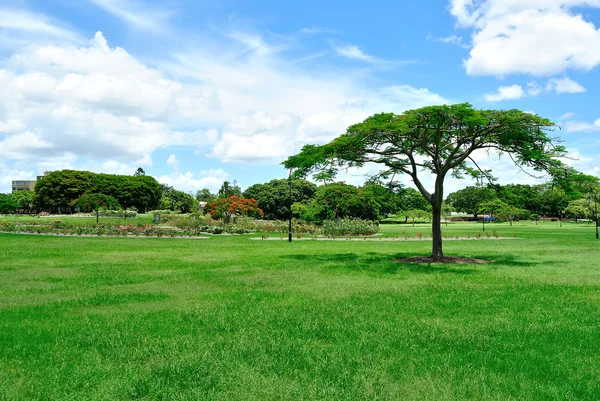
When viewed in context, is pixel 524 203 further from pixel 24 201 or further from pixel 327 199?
pixel 24 201

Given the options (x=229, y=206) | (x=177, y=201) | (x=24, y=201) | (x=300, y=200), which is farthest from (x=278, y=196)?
(x=24, y=201)

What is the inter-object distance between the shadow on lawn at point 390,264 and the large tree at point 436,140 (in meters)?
2.05

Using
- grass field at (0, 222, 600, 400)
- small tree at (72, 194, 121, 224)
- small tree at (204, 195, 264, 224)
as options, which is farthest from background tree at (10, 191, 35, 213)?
grass field at (0, 222, 600, 400)

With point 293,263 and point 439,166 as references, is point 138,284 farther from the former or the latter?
point 439,166

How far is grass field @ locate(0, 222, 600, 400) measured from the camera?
5.18 metres

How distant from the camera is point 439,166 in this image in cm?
1928

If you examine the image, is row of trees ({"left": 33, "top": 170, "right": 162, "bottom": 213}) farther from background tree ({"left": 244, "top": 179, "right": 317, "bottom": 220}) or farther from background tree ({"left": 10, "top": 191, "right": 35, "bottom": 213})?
background tree ({"left": 244, "top": 179, "right": 317, "bottom": 220})

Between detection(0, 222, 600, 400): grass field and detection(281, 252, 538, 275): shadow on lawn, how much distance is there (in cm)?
163

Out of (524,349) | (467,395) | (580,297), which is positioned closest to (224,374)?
(467,395)

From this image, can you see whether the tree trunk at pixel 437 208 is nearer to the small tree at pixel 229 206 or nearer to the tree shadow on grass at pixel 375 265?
the tree shadow on grass at pixel 375 265

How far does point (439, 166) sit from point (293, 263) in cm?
782

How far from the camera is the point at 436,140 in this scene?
18.4m

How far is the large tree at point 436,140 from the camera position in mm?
16625

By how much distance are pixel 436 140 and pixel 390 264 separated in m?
5.63
